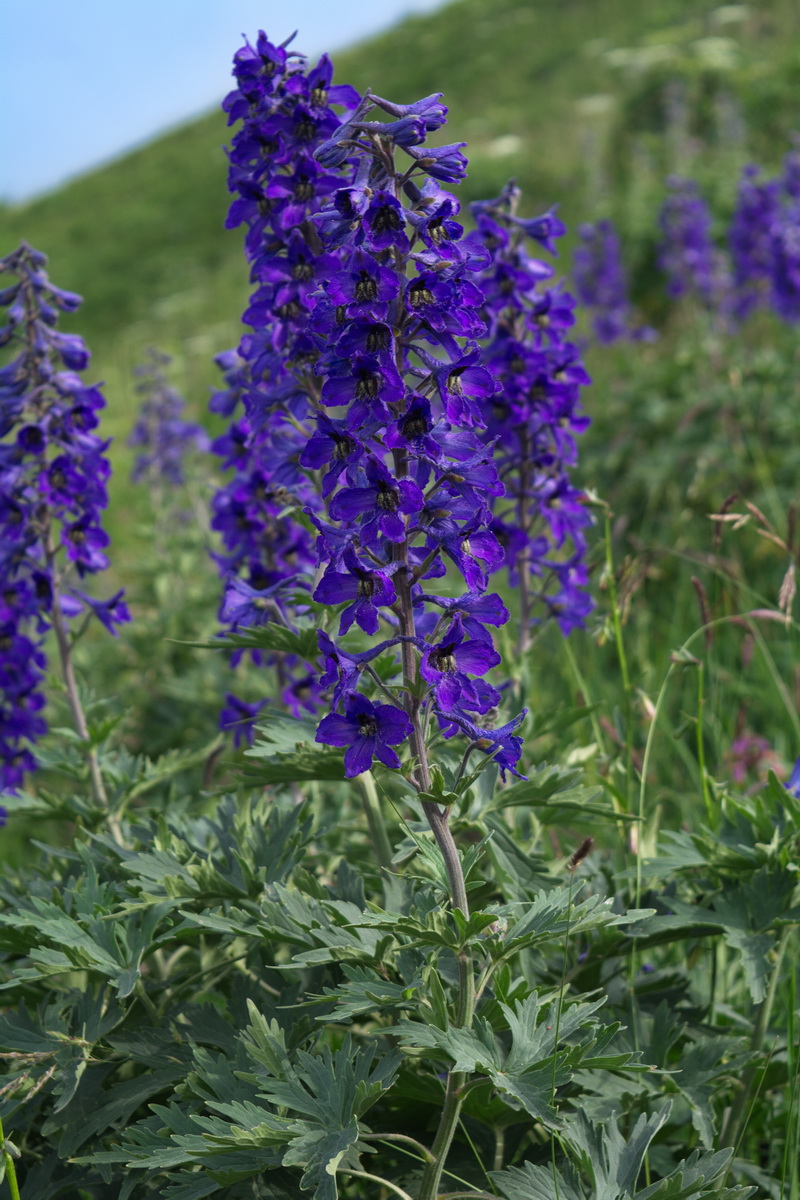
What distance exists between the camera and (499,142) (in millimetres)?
20359

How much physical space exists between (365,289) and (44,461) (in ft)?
5.56

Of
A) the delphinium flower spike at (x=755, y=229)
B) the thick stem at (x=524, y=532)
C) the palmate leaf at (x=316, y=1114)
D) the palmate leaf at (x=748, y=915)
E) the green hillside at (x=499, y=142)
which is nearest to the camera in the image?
the palmate leaf at (x=316, y=1114)

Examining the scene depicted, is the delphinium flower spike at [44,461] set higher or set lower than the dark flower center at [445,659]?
higher

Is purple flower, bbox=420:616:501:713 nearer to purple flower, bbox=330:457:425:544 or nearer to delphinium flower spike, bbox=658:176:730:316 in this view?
purple flower, bbox=330:457:425:544

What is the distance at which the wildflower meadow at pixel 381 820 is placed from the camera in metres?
1.78

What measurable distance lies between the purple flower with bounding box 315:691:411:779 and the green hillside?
401 inches

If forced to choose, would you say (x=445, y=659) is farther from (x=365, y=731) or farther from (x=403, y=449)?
(x=403, y=449)

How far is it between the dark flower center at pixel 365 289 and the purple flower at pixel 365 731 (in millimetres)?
640

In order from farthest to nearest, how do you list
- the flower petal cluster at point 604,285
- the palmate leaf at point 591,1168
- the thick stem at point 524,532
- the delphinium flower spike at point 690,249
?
the flower petal cluster at point 604,285, the delphinium flower spike at point 690,249, the thick stem at point 524,532, the palmate leaf at point 591,1168

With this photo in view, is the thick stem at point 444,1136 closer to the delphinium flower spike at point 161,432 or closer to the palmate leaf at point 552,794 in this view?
the palmate leaf at point 552,794

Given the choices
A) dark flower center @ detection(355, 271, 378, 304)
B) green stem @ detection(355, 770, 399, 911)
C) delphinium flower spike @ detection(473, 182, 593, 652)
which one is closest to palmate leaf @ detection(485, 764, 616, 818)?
green stem @ detection(355, 770, 399, 911)

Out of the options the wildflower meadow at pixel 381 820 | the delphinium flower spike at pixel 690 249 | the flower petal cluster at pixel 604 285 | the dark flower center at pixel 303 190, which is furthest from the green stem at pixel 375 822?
the flower petal cluster at pixel 604 285

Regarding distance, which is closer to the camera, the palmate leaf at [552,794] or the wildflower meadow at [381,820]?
the wildflower meadow at [381,820]

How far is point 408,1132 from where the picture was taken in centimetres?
229
